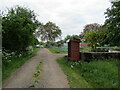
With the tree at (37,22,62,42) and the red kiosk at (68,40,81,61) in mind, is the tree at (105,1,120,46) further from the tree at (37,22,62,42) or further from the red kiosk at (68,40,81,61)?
the tree at (37,22,62,42)

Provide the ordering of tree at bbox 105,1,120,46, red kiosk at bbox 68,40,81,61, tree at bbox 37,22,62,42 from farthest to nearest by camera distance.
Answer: tree at bbox 37,22,62,42 → tree at bbox 105,1,120,46 → red kiosk at bbox 68,40,81,61

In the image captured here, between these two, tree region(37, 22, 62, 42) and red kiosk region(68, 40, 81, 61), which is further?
tree region(37, 22, 62, 42)

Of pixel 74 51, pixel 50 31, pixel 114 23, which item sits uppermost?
pixel 50 31

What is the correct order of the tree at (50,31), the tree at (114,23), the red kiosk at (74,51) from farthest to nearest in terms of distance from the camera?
1. the tree at (50,31)
2. the tree at (114,23)
3. the red kiosk at (74,51)

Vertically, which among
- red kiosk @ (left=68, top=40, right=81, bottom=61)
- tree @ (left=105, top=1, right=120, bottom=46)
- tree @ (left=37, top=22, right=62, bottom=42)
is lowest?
red kiosk @ (left=68, top=40, right=81, bottom=61)

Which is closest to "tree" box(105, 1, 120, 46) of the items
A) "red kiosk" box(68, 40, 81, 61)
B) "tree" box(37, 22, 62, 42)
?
"red kiosk" box(68, 40, 81, 61)

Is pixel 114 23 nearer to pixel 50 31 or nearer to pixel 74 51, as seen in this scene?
pixel 74 51

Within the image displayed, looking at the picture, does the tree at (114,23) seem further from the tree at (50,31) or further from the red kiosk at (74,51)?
the tree at (50,31)

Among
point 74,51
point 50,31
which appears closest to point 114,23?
point 74,51

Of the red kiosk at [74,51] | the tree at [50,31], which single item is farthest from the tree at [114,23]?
the tree at [50,31]

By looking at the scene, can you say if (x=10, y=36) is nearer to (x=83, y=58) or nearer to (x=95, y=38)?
(x=83, y=58)

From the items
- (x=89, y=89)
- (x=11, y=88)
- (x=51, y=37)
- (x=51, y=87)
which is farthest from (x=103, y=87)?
(x=51, y=37)

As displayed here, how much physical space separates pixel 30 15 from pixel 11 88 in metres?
12.9

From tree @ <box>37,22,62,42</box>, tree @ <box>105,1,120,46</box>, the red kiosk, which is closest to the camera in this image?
the red kiosk
